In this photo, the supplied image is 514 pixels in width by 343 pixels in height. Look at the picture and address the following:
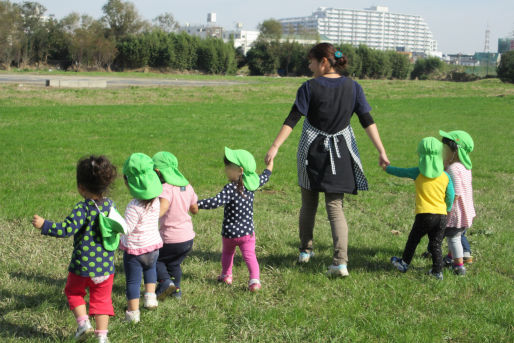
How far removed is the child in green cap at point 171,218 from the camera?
159 inches

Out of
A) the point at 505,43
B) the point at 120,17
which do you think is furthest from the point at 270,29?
the point at 505,43

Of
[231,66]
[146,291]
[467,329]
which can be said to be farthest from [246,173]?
[231,66]

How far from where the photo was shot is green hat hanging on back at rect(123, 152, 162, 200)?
3.62m

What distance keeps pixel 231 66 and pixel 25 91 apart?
1849 inches

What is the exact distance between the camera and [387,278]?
482cm

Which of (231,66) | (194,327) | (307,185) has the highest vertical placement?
(231,66)

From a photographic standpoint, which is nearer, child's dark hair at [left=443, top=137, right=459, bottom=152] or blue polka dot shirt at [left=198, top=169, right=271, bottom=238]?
blue polka dot shirt at [left=198, top=169, right=271, bottom=238]

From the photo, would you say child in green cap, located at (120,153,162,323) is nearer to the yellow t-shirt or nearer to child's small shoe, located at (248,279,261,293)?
child's small shoe, located at (248,279,261,293)

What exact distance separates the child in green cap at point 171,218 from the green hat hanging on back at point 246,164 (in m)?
0.42

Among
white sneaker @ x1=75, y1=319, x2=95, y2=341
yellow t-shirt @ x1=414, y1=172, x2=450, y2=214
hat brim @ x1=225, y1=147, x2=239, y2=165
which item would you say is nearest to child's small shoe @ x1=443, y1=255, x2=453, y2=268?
yellow t-shirt @ x1=414, y1=172, x2=450, y2=214

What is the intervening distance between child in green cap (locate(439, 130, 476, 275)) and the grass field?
27 centimetres

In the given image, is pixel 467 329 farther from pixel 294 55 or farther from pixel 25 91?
pixel 294 55

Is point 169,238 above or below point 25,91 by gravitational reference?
below

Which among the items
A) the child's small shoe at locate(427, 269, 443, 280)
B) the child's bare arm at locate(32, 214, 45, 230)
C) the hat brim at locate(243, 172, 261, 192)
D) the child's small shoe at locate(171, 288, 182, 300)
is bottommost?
the child's small shoe at locate(171, 288, 182, 300)
